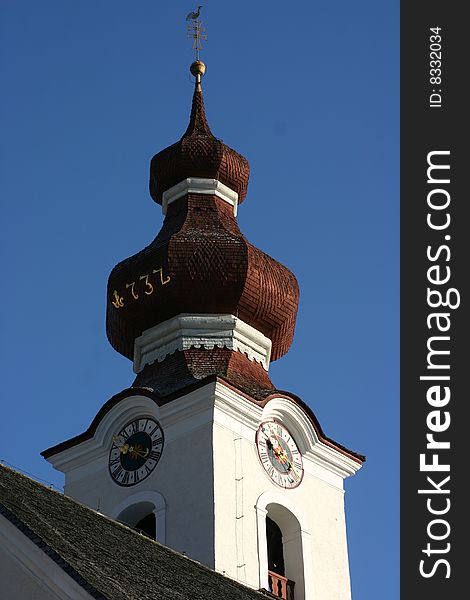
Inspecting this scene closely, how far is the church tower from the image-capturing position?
2345 centimetres

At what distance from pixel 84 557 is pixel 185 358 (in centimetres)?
1116

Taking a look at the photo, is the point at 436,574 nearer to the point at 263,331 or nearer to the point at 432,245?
the point at 432,245

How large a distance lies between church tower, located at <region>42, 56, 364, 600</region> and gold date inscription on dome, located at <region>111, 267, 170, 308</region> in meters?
0.02

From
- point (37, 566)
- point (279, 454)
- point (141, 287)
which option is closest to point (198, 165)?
point (141, 287)

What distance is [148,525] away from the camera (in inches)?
950

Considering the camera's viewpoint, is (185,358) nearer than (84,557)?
No

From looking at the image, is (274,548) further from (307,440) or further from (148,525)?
(148,525)

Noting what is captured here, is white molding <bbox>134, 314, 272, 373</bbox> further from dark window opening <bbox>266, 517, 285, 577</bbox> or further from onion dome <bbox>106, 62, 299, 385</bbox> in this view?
dark window opening <bbox>266, 517, 285, 577</bbox>

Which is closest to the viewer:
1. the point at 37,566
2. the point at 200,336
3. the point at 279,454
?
the point at 37,566

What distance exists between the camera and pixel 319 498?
25.2 meters

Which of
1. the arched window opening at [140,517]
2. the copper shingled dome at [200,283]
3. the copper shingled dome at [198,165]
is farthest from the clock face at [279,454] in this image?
the copper shingled dome at [198,165]

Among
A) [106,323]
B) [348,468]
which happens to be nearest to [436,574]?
[348,468]

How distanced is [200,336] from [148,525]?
335cm

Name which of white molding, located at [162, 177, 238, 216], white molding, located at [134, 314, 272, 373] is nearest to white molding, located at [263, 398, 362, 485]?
white molding, located at [134, 314, 272, 373]
